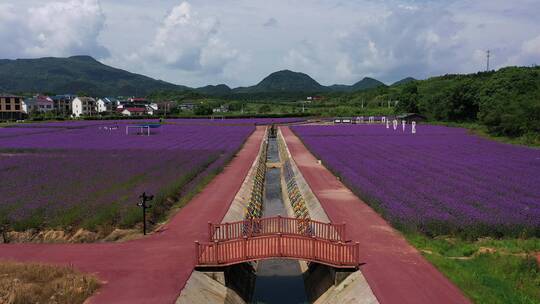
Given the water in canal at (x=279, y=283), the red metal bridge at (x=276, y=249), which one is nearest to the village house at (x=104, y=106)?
the water in canal at (x=279, y=283)

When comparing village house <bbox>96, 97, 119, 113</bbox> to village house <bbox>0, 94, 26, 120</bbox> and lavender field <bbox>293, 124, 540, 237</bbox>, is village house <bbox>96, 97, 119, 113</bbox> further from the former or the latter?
lavender field <bbox>293, 124, 540, 237</bbox>

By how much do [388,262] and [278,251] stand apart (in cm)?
363

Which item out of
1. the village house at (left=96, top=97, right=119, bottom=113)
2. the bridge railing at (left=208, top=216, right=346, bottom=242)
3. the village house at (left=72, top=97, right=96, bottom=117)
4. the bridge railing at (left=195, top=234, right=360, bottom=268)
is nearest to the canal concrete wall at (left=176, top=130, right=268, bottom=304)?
the bridge railing at (left=195, top=234, right=360, bottom=268)

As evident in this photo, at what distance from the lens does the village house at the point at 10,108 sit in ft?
441

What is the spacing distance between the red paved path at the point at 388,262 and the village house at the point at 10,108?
132623mm

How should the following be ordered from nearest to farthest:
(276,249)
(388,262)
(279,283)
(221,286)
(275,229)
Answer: (221,286) → (388,262) → (276,249) → (279,283) → (275,229)

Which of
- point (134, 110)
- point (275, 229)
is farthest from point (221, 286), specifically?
point (134, 110)

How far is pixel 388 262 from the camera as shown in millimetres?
15820

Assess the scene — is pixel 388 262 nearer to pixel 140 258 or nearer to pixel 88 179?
pixel 140 258

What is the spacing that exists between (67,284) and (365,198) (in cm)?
1633

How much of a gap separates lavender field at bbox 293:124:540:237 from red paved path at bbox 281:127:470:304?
3.25 ft

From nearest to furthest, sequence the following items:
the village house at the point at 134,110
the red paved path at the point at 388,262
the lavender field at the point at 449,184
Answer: the red paved path at the point at 388,262
the lavender field at the point at 449,184
the village house at the point at 134,110

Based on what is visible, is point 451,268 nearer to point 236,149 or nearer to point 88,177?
point 88,177

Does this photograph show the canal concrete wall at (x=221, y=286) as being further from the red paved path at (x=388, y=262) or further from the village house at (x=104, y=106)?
the village house at (x=104, y=106)
